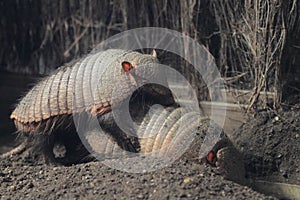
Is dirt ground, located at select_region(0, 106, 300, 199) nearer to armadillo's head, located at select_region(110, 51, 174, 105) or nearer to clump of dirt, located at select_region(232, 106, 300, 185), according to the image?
clump of dirt, located at select_region(232, 106, 300, 185)

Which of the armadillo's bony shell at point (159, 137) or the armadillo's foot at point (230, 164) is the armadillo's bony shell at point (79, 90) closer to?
the armadillo's bony shell at point (159, 137)

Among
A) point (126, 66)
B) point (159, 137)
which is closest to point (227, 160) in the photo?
point (159, 137)

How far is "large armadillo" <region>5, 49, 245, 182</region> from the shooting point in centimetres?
433

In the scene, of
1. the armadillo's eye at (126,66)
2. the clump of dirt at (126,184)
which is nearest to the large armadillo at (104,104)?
the armadillo's eye at (126,66)

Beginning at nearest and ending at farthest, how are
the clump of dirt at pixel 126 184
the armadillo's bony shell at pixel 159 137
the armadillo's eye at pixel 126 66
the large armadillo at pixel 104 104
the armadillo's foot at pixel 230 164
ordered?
1. the clump of dirt at pixel 126 184
2. the armadillo's foot at pixel 230 164
3. the armadillo's bony shell at pixel 159 137
4. the large armadillo at pixel 104 104
5. the armadillo's eye at pixel 126 66

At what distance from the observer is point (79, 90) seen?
464cm

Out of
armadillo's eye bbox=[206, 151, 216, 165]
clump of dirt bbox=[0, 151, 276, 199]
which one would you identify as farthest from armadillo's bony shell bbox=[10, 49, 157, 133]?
armadillo's eye bbox=[206, 151, 216, 165]

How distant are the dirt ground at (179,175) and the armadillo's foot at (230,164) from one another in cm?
11

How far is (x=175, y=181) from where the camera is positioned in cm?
361

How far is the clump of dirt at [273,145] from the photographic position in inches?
177

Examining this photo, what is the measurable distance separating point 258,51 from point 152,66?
0.92m

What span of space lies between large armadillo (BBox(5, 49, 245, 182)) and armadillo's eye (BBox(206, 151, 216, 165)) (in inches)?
12.3

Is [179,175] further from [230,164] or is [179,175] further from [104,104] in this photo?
[104,104]

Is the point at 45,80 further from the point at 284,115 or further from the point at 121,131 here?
the point at 284,115
